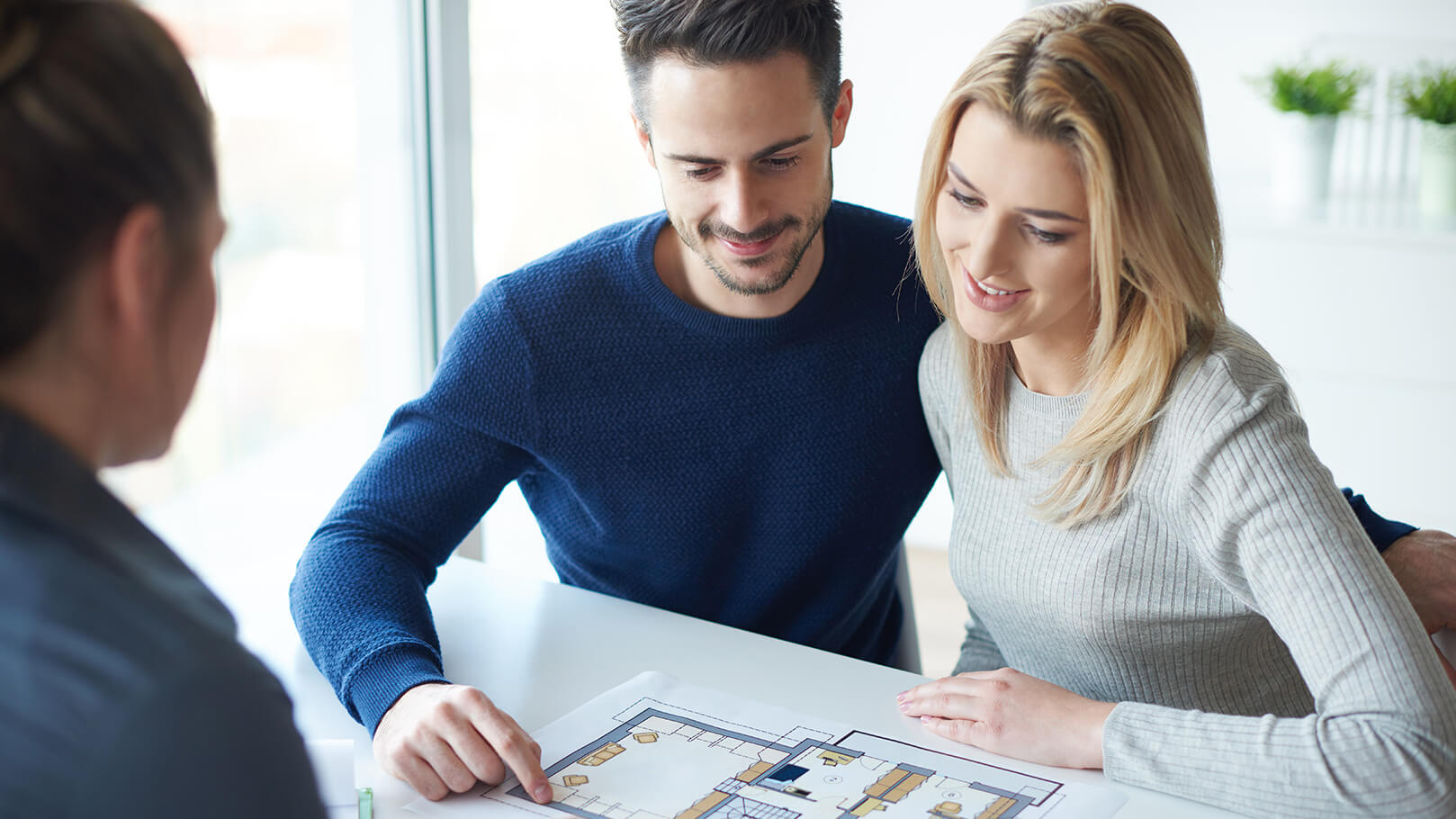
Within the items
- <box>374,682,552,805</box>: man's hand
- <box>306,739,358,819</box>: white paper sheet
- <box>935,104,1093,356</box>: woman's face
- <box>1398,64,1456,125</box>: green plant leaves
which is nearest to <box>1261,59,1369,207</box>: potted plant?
<box>1398,64,1456,125</box>: green plant leaves

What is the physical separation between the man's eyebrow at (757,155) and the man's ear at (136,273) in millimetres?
846

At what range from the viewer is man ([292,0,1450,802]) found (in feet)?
4.45

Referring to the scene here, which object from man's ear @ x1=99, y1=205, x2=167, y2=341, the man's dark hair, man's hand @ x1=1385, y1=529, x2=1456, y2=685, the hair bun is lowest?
man's hand @ x1=1385, y1=529, x2=1456, y2=685

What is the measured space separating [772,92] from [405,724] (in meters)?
0.74

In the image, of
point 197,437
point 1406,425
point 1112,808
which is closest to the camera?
point 1112,808

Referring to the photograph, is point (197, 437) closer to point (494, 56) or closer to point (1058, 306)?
point (494, 56)

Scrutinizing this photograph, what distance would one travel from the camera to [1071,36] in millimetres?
1108

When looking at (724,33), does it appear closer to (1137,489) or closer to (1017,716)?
(1137,489)

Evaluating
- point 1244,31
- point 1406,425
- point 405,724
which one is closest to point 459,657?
point 405,724

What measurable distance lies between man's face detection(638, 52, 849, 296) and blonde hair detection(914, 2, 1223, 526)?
0.20 metres

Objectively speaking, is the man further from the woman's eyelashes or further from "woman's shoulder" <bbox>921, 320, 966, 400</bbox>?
the woman's eyelashes

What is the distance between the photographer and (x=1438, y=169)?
2865 millimetres

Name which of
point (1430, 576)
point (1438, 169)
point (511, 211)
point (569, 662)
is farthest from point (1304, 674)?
point (1438, 169)

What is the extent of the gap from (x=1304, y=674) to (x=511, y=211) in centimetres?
187
